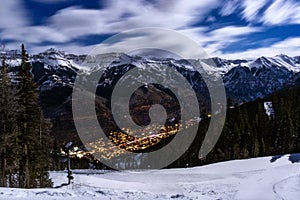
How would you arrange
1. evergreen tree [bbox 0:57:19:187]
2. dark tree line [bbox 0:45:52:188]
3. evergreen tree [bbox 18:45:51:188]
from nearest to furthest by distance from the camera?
evergreen tree [bbox 0:57:19:187] → dark tree line [bbox 0:45:52:188] → evergreen tree [bbox 18:45:51:188]

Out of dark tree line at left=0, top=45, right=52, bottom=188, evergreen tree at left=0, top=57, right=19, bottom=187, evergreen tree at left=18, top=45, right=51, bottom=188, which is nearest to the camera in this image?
evergreen tree at left=0, top=57, right=19, bottom=187

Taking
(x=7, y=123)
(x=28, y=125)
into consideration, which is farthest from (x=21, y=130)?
(x=7, y=123)

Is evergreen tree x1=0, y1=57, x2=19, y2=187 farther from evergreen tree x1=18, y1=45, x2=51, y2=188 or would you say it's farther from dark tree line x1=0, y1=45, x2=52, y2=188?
evergreen tree x1=18, y1=45, x2=51, y2=188

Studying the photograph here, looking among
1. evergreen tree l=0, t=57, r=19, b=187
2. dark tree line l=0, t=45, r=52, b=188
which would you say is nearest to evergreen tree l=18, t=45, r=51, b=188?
dark tree line l=0, t=45, r=52, b=188

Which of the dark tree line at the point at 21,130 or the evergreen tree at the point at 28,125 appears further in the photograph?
the evergreen tree at the point at 28,125

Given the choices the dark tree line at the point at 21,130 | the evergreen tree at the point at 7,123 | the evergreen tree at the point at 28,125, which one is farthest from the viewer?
the evergreen tree at the point at 28,125

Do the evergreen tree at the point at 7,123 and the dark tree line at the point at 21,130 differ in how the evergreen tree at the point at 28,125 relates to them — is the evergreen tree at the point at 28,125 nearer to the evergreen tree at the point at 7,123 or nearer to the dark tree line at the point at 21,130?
the dark tree line at the point at 21,130

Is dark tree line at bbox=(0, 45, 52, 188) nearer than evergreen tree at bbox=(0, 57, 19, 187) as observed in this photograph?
No

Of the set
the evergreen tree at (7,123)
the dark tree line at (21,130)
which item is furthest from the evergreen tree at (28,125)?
the evergreen tree at (7,123)
